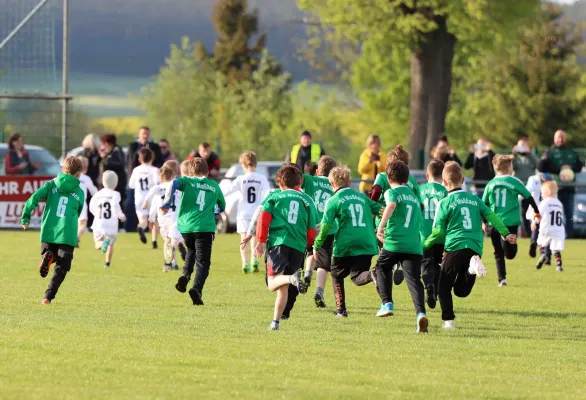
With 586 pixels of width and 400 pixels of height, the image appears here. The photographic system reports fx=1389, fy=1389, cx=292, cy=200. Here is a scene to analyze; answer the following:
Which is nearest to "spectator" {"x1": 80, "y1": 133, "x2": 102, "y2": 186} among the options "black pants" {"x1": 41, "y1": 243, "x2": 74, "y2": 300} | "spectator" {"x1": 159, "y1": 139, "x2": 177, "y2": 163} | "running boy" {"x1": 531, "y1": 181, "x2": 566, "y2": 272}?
"spectator" {"x1": 159, "y1": 139, "x2": 177, "y2": 163}

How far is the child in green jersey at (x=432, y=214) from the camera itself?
14836 millimetres

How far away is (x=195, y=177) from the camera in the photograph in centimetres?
1497

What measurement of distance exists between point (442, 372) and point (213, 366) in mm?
1626

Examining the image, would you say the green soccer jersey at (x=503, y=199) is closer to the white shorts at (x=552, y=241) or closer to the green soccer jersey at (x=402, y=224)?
the white shorts at (x=552, y=241)

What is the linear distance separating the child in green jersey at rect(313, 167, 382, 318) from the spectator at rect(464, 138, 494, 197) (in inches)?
605

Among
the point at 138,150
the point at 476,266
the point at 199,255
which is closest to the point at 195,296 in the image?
the point at 199,255

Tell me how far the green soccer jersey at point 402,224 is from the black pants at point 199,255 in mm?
2573

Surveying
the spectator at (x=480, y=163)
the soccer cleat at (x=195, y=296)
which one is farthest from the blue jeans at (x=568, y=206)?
the soccer cleat at (x=195, y=296)

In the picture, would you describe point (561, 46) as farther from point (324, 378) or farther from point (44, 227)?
point (324, 378)

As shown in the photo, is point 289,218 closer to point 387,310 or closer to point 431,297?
point 387,310

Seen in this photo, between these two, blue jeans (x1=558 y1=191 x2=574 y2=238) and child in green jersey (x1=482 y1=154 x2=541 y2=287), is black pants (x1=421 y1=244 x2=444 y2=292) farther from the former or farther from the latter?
blue jeans (x1=558 y1=191 x2=574 y2=238)

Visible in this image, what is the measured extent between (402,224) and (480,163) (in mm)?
17160

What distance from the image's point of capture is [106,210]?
19953 mm

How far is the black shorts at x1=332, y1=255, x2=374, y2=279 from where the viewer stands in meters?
13.1
